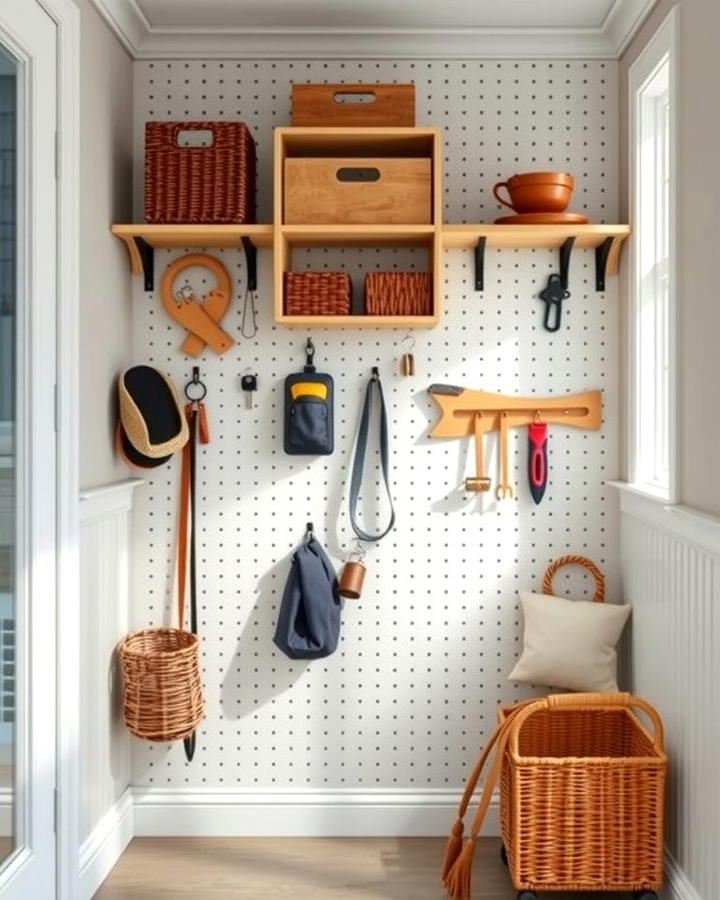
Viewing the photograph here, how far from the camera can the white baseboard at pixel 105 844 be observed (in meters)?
2.67

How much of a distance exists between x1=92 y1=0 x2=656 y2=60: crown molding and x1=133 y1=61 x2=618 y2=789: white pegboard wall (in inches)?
1.4

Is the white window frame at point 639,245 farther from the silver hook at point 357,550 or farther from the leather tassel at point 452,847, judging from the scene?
→ the leather tassel at point 452,847

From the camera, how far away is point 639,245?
2.90m

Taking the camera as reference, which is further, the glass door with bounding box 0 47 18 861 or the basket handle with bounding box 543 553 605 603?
the basket handle with bounding box 543 553 605 603

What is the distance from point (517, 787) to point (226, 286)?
1623 millimetres

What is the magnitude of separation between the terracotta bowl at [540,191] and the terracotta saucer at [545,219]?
0.02 metres

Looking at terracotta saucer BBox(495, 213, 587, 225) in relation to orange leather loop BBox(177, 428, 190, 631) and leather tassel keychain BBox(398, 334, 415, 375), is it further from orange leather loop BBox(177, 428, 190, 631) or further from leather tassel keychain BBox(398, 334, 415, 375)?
orange leather loop BBox(177, 428, 190, 631)

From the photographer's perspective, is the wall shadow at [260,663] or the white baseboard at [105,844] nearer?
the white baseboard at [105,844]

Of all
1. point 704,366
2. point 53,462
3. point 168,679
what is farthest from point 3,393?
point 704,366

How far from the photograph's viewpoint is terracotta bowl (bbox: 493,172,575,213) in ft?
9.39

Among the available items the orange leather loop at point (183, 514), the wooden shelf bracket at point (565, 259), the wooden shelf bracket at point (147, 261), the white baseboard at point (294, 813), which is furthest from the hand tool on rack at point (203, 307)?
the white baseboard at point (294, 813)

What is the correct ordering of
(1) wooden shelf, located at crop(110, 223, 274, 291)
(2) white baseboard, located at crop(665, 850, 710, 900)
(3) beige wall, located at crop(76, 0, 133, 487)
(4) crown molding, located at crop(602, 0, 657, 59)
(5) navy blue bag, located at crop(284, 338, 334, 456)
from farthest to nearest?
(5) navy blue bag, located at crop(284, 338, 334, 456), (1) wooden shelf, located at crop(110, 223, 274, 291), (4) crown molding, located at crop(602, 0, 657, 59), (3) beige wall, located at crop(76, 0, 133, 487), (2) white baseboard, located at crop(665, 850, 710, 900)

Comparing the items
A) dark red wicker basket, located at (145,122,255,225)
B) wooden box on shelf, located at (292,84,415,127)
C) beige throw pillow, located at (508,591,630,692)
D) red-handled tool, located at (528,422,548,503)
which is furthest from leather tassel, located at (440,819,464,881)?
wooden box on shelf, located at (292,84,415,127)

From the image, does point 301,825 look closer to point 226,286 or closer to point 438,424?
point 438,424
